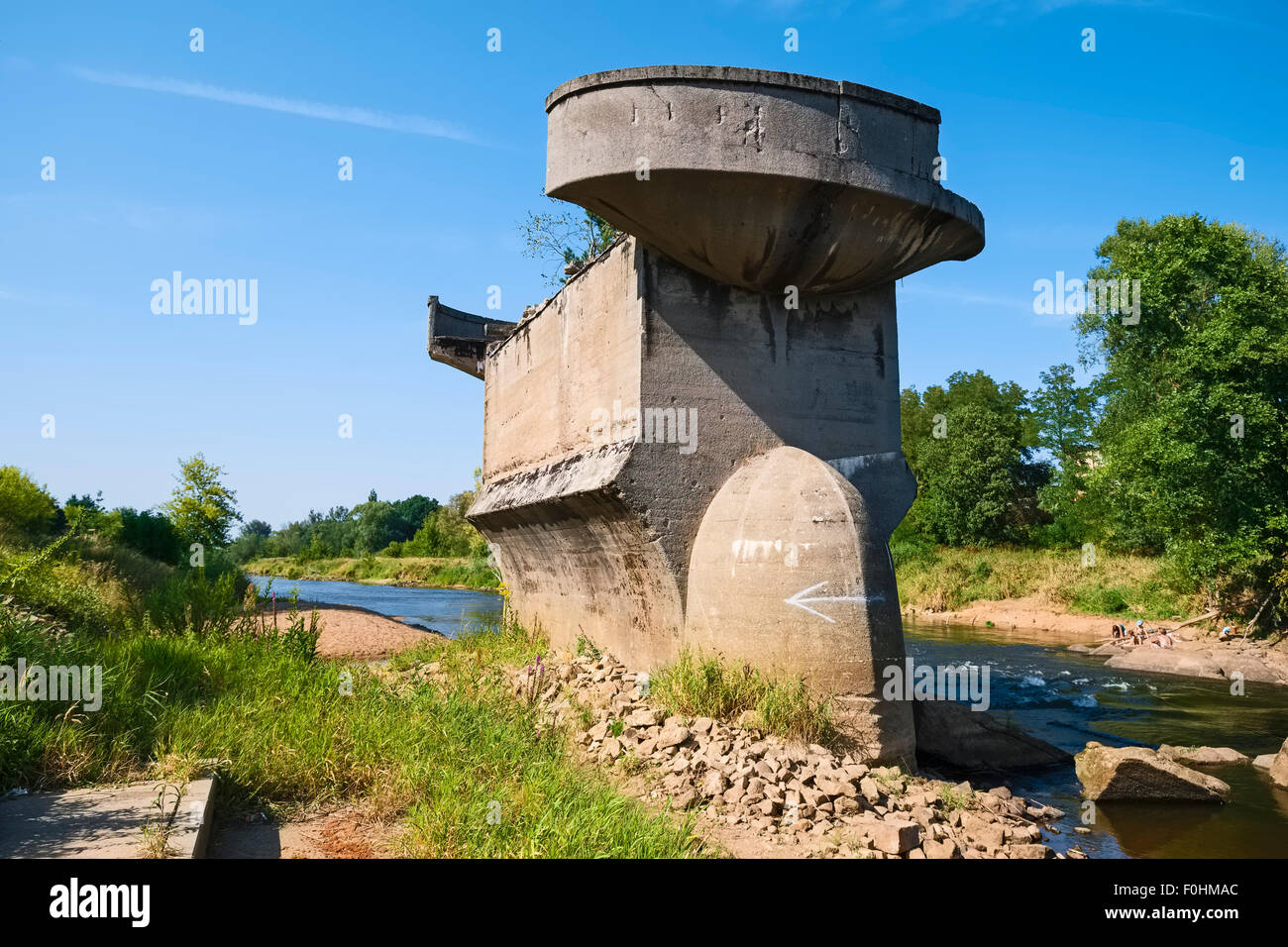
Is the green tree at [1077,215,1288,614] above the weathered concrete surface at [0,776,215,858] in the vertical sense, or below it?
above

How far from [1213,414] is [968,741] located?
13.3 meters

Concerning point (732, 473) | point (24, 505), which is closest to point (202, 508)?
point (24, 505)

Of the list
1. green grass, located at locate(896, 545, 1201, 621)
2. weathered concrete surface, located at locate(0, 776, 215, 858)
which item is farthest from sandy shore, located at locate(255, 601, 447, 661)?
green grass, located at locate(896, 545, 1201, 621)

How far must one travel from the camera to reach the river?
7.55m

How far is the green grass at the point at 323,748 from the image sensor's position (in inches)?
198

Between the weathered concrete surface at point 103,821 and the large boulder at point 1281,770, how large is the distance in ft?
32.2

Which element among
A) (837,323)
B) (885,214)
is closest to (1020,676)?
(837,323)

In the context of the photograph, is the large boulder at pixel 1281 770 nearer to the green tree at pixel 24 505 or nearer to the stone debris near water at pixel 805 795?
the stone debris near water at pixel 805 795

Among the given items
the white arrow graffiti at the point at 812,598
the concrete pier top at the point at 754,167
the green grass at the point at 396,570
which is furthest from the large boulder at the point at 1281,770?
the green grass at the point at 396,570

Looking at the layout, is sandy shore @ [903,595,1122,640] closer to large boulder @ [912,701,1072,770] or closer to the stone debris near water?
large boulder @ [912,701,1072,770]

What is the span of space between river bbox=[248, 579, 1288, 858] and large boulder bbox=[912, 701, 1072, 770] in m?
0.21

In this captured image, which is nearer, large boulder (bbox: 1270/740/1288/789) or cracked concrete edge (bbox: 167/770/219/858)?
cracked concrete edge (bbox: 167/770/219/858)

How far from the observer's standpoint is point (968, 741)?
932 centimetres

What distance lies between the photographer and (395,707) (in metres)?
7.29
